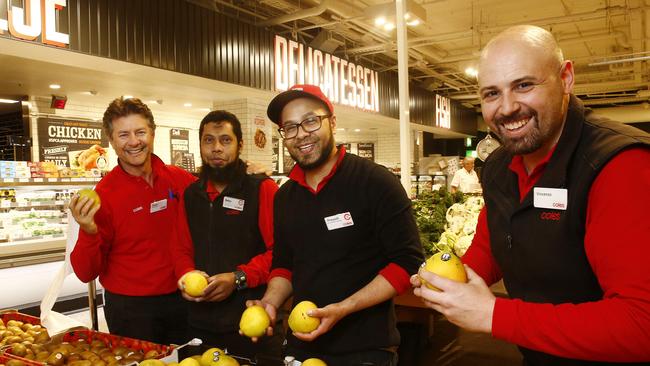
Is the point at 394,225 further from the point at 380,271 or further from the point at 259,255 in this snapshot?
the point at 259,255

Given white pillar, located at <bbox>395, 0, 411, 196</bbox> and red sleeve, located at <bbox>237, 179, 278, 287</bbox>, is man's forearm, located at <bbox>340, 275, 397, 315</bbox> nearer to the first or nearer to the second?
red sleeve, located at <bbox>237, 179, 278, 287</bbox>

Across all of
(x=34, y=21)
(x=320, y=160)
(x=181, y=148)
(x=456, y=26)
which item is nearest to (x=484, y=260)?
(x=320, y=160)

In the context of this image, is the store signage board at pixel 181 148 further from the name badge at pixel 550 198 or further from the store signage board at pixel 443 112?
the name badge at pixel 550 198

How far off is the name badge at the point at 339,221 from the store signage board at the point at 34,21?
470cm

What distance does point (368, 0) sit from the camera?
29.1ft

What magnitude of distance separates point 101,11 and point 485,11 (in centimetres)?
686

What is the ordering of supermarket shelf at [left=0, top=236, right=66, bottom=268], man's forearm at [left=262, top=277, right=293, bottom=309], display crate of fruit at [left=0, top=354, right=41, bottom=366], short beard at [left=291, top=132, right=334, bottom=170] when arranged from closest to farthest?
display crate of fruit at [left=0, top=354, right=41, bottom=366] < short beard at [left=291, top=132, right=334, bottom=170] < man's forearm at [left=262, top=277, right=293, bottom=309] < supermarket shelf at [left=0, top=236, right=66, bottom=268]

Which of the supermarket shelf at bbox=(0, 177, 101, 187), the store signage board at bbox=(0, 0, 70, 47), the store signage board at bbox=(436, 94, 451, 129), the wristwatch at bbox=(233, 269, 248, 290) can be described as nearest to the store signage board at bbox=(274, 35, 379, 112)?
the store signage board at bbox=(0, 0, 70, 47)

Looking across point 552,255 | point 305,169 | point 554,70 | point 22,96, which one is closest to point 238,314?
point 305,169

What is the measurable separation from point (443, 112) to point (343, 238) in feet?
49.8

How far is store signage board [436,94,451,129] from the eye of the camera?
16.1m

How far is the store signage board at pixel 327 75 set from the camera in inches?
358

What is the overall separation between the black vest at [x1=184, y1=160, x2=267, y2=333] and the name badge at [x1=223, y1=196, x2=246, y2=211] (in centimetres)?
2

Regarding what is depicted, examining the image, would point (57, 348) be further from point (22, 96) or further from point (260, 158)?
point (22, 96)
